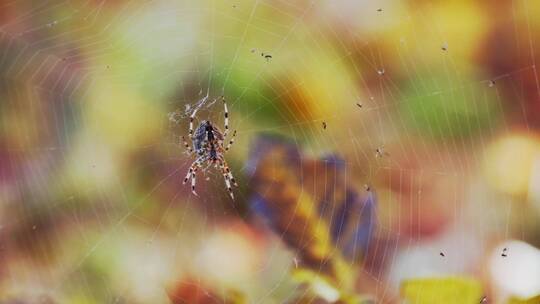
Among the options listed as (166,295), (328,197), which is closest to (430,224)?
(328,197)

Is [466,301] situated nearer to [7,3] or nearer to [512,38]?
[512,38]

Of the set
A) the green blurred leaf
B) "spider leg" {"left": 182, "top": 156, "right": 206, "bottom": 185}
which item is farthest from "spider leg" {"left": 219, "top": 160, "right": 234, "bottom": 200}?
the green blurred leaf

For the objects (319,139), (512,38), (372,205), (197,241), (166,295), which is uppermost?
(512,38)

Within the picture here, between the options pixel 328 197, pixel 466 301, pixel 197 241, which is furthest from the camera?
pixel 197 241

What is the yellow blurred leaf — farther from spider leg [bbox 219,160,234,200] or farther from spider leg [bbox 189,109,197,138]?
spider leg [bbox 189,109,197,138]

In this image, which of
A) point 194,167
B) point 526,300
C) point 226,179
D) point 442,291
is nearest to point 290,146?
point 442,291

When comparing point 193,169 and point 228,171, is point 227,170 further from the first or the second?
point 193,169

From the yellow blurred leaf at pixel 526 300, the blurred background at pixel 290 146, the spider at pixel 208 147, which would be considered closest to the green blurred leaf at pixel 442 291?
the blurred background at pixel 290 146
